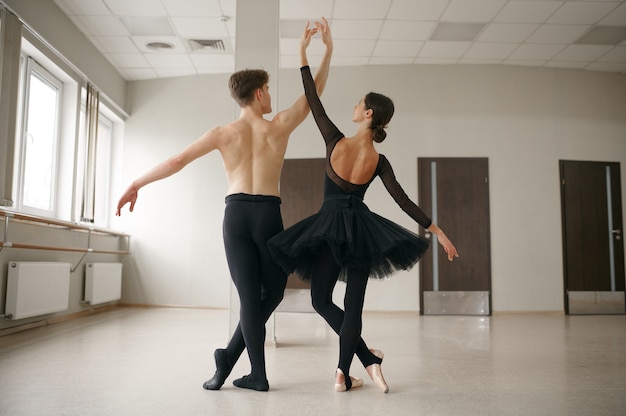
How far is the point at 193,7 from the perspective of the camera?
5.33 metres

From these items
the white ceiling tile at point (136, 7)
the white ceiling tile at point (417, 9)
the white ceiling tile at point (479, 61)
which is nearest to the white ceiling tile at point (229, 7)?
the white ceiling tile at point (136, 7)

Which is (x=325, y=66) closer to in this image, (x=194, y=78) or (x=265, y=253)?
(x=265, y=253)

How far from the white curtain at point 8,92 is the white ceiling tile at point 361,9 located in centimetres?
294

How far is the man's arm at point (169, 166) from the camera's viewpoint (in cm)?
231

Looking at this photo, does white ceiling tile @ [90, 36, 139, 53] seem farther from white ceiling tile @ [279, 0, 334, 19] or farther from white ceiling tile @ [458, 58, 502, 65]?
white ceiling tile @ [458, 58, 502, 65]

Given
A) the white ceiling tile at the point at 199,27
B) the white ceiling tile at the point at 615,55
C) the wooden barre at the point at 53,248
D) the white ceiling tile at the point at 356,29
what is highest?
the white ceiling tile at the point at 615,55

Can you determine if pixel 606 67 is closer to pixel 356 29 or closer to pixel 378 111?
pixel 356 29

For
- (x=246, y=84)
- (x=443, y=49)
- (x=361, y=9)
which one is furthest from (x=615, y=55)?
(x=246, y=84)

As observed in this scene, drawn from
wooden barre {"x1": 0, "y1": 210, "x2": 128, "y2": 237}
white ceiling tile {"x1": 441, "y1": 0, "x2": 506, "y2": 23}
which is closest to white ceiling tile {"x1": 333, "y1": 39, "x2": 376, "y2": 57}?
white ceiling tile {"x1": 441, "y1": 0, "x2": 506, "y2": 23}

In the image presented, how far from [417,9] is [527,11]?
1.16 m

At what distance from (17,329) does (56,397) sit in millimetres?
2539

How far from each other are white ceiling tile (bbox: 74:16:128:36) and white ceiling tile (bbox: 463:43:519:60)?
4132mm

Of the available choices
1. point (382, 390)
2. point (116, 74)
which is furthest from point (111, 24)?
point (382, 390)

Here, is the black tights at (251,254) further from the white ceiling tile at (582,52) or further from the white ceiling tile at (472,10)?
the white ceiling tile at (582,52)
